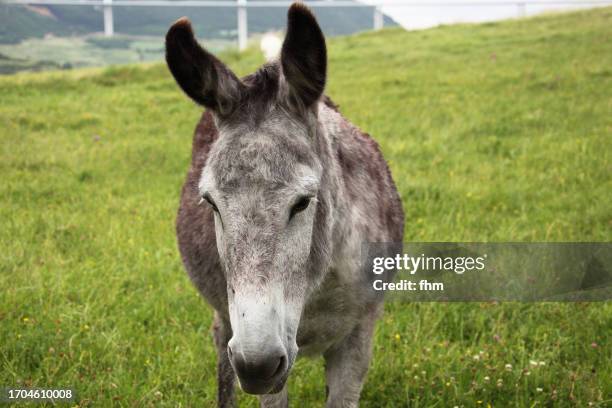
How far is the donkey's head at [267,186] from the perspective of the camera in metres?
2.03

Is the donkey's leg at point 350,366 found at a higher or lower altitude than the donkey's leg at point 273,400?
higher

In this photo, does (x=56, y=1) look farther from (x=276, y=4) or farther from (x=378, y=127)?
(x=378, y=127)

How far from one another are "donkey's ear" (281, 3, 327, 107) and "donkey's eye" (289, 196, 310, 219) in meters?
0.45

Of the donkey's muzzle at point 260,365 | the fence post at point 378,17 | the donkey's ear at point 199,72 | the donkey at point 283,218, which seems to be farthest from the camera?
the fence post at point 378,17

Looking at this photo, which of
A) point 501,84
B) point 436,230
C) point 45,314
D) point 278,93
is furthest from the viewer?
point 501,84

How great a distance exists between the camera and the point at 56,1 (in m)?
19.4

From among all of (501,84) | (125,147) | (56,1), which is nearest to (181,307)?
(125,147)

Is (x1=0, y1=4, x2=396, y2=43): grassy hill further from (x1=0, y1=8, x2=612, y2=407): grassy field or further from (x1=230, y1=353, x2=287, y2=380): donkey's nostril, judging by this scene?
(x1=230, y1=353, x2=287, y2=380): donkey's nostril

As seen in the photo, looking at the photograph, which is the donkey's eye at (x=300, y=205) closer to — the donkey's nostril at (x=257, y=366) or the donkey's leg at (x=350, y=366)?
the donkey's nostril at (x=257, y=366)

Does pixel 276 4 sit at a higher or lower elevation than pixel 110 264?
higher

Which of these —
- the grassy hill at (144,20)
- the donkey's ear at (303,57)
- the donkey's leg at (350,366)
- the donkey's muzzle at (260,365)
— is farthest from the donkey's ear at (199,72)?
the grassy hill at (144,20)

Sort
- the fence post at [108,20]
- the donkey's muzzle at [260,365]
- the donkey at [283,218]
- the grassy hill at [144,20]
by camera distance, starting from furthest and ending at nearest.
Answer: the fence post at [108,20], the grassy hill at [144,20], the donkey at [283,218], the donkey's muzzle at [260,365]

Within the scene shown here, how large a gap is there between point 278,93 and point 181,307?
2615 millimetres

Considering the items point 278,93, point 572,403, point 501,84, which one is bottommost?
point 572,403
